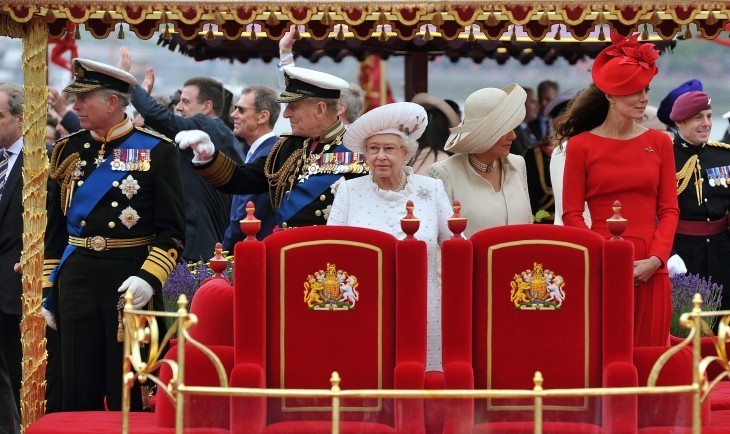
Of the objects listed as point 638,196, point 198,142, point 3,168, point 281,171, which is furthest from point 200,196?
point 638,196

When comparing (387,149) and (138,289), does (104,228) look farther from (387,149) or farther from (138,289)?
(387,149)

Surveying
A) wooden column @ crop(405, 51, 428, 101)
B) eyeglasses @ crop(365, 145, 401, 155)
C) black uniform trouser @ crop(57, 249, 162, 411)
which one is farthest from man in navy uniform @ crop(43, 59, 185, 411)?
wooden column @ crop(405, 51, 428, 101)

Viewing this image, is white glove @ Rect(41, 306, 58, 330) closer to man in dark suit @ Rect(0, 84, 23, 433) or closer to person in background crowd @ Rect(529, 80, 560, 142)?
man in dark suit @ Rect(0, 84, 23, 433)

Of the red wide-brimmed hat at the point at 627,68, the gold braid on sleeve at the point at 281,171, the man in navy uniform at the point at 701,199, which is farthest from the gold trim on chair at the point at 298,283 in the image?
the man in navy uniform at the point at 701,199

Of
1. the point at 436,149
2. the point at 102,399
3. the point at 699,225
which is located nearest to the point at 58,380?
the point at 102,399

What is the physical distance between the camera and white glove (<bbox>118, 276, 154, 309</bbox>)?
21.7 ft

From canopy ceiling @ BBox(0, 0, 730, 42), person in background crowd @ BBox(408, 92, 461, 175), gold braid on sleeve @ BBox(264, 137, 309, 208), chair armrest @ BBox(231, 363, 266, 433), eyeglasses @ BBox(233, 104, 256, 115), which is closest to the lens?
chair armrest @ BBox(231, 363, 266, 433)

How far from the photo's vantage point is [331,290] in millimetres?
5676

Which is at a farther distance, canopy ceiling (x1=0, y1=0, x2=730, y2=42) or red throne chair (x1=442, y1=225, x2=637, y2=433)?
canopy ceiling (x1=0, y1=0, x2=730, y2=42)

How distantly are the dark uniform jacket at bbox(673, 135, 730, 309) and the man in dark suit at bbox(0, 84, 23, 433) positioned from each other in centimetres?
394

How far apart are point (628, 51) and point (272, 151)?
78.9 inches

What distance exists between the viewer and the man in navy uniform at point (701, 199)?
352 inches

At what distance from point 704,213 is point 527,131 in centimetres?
358

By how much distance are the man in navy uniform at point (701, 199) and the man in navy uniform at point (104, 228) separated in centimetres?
348
